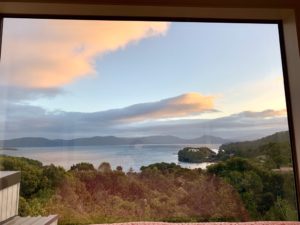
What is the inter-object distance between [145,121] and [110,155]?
25 centimetres

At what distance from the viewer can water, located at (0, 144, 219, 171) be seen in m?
1.28

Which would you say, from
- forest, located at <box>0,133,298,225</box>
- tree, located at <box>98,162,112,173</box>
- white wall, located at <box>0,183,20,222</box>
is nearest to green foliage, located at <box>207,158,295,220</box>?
forest, located at <box>0,133,298,225</box>

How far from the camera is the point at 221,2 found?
126 cm

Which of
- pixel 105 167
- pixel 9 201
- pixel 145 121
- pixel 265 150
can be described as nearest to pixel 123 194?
pixel 105 167

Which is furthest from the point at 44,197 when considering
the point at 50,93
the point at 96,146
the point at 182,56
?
the point at 182,56

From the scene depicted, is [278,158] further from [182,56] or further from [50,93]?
[50,93]

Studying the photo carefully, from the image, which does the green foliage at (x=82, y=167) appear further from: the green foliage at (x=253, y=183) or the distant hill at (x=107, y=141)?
the green foliage at (x=253, y=183)

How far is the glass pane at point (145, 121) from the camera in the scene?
1.28 metres

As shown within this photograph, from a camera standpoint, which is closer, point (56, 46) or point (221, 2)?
point (221, 2)

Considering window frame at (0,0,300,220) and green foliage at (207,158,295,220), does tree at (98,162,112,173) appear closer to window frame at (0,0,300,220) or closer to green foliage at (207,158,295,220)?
green foliage at (207,158,295,220)

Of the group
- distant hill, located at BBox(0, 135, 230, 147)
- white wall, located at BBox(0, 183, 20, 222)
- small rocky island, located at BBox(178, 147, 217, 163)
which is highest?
distant hill, located at BBox(0, 135, 230, 147)

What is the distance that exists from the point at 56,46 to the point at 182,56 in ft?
2.22

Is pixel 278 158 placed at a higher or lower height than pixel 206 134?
lower

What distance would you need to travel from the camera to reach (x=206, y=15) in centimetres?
133
